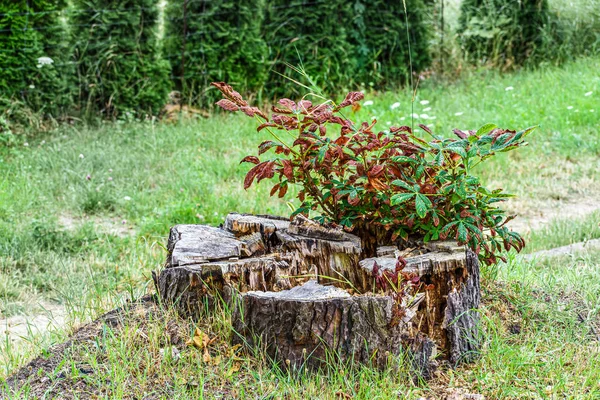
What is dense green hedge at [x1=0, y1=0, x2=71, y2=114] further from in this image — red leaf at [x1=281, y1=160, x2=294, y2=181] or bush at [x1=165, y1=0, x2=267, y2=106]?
red leaf at [x1=281, y1=160, x2=294, y2=181]

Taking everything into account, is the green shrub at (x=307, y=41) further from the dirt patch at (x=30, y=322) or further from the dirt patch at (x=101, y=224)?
the dirt patch at (x=30, y=322)

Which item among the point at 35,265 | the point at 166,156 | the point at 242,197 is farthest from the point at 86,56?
the point at 35,265

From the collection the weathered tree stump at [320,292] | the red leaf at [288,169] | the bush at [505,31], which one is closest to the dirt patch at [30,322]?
the weathered tree stump at [320,292]

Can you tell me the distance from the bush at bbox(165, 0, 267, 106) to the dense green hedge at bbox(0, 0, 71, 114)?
1348mm

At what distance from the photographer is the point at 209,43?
9.00 meters

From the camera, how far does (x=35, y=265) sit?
5297 mm

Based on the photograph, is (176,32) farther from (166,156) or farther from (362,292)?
(362,292)

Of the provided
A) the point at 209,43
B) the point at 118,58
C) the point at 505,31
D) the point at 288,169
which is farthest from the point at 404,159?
the point at 505,31

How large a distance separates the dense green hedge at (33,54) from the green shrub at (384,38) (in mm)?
3712

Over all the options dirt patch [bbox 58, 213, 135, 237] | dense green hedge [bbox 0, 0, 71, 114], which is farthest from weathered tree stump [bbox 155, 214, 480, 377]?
dense green hedge [bbox 0, 0, 71, 114]

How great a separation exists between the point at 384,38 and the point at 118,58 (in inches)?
139

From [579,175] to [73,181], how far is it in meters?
4.64

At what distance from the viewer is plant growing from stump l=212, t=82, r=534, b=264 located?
343 centimetres

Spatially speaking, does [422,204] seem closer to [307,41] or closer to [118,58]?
[118,58]
